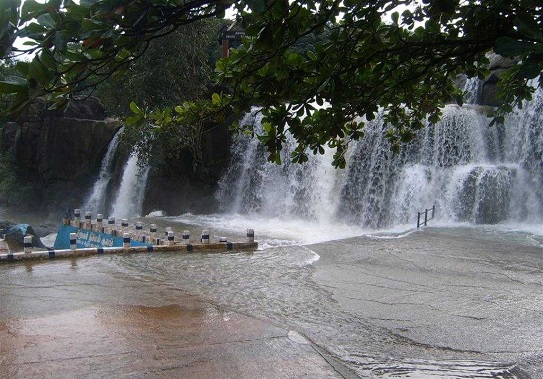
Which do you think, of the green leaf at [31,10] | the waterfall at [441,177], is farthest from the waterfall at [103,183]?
the green leaf at [31,10]

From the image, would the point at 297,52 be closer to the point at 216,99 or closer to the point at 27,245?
the point at 216,99

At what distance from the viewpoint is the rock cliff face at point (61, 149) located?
23922mm

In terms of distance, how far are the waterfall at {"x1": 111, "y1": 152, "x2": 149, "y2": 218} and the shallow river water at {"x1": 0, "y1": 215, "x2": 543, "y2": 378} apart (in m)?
12.8

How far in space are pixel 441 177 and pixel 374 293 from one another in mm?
9852

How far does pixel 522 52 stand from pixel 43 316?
15.5ft

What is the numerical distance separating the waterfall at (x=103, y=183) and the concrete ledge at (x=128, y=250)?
46.0ft

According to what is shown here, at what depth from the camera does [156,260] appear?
29.1ft

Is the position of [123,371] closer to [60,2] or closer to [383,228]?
[60,2]

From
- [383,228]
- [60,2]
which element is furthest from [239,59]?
[383,228]

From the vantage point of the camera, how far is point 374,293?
684 cm

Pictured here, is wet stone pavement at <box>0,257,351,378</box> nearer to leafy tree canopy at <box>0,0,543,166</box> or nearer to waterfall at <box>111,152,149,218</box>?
leafy tree canopy at <box>0,0,543,166</box>

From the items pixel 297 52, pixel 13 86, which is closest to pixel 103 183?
pixel 297 52

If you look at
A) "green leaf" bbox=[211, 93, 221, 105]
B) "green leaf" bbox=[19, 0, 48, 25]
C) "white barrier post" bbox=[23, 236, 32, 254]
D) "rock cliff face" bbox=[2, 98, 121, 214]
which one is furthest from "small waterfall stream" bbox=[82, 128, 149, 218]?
"green leaf" bbox=[19, 0, 48, 25]

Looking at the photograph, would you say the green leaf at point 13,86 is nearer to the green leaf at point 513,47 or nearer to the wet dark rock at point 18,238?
the green leaf at point 513,47
